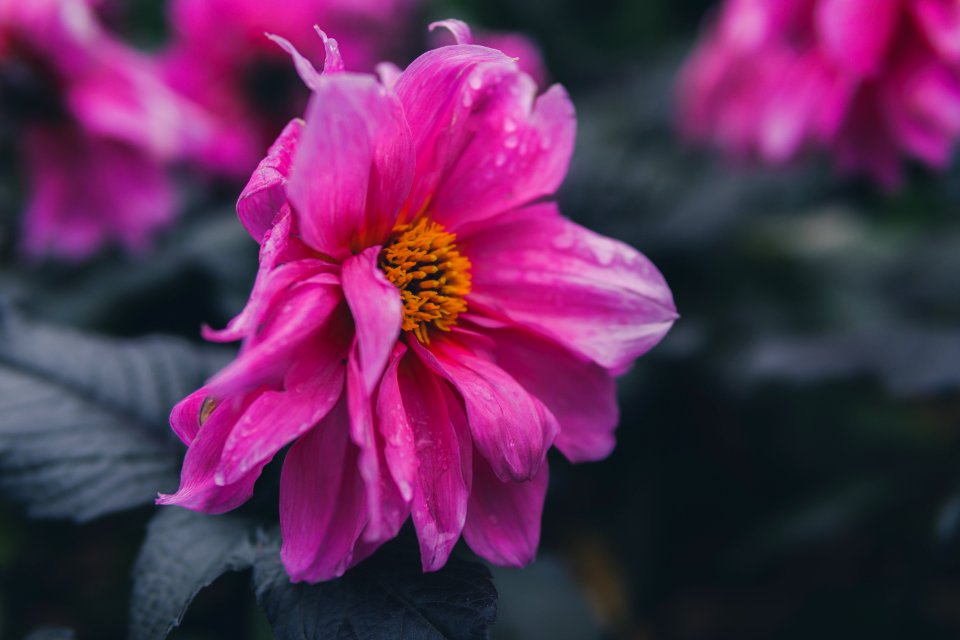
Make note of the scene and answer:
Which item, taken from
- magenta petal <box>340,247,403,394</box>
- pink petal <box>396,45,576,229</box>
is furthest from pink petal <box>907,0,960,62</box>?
magenta petal <box>340,247,403,394</box>

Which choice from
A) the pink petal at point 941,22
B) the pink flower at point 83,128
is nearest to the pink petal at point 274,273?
the pink flower at point 83,128

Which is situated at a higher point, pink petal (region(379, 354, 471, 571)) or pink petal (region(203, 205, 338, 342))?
pink petal (region(203, 205, 338, 342))

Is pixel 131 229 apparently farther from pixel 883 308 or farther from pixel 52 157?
pixel 883 308

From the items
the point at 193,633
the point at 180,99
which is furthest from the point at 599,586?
the point at 180,99

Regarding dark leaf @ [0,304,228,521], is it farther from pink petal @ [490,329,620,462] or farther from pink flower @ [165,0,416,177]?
pink flower @ [165,0,416,177]

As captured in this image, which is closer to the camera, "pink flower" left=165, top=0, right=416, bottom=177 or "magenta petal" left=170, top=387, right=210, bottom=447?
"magenta petal" left=170, top=387, right=210, bottom=447

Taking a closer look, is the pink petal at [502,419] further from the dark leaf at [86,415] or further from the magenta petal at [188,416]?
the dark leaf at [86,415]
